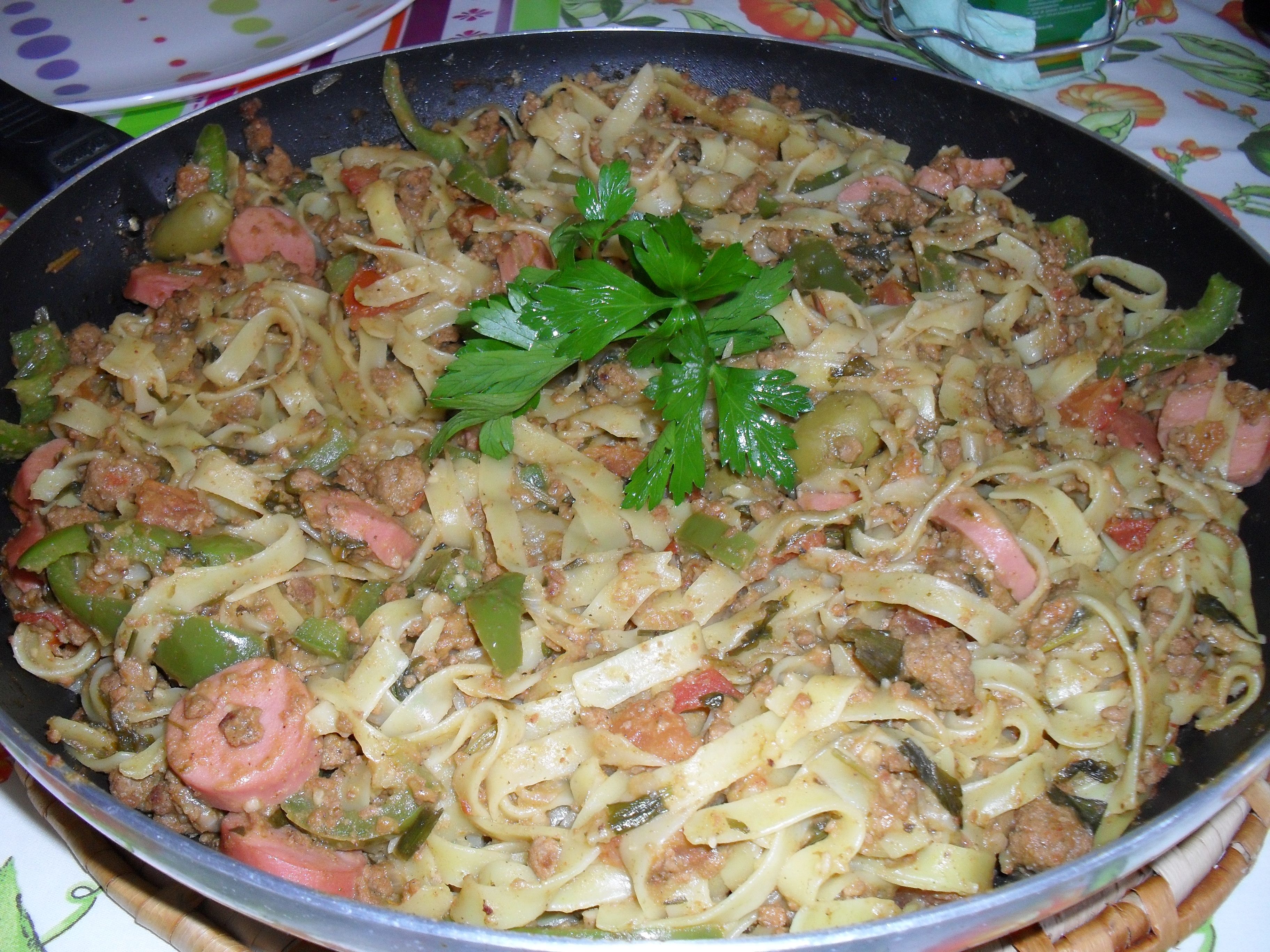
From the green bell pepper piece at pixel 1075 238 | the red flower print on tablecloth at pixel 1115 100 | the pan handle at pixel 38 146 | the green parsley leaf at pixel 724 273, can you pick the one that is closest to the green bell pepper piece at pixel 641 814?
the green parsley leaf at pixel 724 273

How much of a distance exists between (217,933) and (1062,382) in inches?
146

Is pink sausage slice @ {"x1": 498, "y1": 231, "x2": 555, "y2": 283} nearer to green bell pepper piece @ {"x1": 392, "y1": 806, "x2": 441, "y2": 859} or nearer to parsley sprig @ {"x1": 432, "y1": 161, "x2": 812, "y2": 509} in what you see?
parsley sprig @ {"x1": 432, "y1": 161, "x2": 812, "y2": 509}

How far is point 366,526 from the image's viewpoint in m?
3.85

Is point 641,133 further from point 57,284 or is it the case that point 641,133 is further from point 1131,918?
point 1131,918

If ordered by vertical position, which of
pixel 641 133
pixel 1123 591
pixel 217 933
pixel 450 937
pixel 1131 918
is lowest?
pixel 217 933

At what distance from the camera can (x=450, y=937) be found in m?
2.36

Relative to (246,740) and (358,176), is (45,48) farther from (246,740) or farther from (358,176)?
(246,740)

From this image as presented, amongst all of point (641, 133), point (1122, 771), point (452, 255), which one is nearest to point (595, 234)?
point (452, 255)

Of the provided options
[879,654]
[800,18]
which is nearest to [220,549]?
[879,654]

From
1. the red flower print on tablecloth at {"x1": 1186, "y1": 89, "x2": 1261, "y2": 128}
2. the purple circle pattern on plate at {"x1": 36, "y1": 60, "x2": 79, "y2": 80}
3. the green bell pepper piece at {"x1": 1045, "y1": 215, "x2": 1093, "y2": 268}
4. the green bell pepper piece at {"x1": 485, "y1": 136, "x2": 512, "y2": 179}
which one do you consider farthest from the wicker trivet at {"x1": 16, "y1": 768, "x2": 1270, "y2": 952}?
the red flower print on tablecloth at {"x1": 1186, "y1": 89, "x2": 1261, "y2": 128}

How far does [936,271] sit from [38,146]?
3997 millimetres

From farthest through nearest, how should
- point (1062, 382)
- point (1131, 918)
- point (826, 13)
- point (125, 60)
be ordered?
point (826, 13), point (125, 60), point (1062, 382), point (1131, 918)

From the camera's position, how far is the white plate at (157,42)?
5996 mm

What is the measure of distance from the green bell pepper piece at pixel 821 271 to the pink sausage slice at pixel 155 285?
272 centimetres
